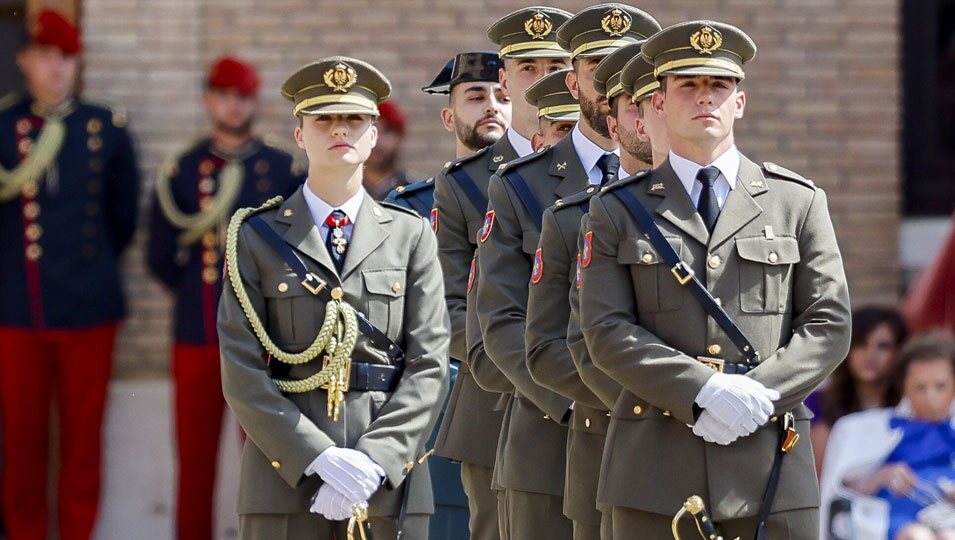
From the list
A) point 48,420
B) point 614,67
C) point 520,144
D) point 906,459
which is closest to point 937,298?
point 906,459

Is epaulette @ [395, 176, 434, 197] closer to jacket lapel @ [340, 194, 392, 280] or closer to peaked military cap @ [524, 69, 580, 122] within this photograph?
peaked military cap @ [524, 69, 580, 122]

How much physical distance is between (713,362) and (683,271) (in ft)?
0.72

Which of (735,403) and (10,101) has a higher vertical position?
(10,101)

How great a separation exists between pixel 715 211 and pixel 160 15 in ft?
17.2

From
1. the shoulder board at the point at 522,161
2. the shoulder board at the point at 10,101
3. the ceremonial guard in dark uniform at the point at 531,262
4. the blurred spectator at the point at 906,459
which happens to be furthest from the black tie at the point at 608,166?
the shoulder board at the point at 10,101

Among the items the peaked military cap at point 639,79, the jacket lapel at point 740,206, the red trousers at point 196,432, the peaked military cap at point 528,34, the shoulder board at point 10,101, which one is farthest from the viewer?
the shoulder board at point 10,101

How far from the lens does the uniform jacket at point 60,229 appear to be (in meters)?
9.23

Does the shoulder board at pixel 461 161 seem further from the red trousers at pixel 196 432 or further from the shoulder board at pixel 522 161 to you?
the red trousers at pixel 196 432

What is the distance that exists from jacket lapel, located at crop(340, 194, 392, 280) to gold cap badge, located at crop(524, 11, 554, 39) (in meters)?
1.33

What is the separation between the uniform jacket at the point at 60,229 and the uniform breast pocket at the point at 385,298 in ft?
13.1

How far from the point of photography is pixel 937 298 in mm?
8828

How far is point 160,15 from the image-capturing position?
31.6 ft

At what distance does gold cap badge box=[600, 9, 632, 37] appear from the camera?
593 centimetres

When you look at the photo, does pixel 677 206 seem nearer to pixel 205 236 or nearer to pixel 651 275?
pixel 651 275
